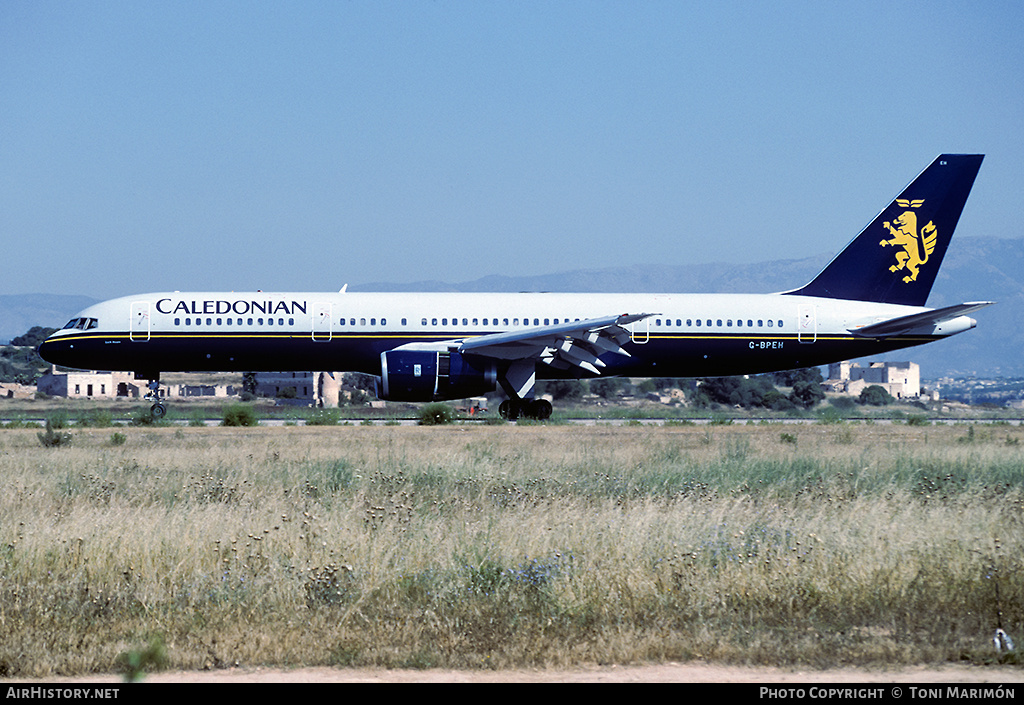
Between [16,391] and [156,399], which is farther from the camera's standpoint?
[16,391]

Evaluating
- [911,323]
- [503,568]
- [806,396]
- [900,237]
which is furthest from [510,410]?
[806,396]

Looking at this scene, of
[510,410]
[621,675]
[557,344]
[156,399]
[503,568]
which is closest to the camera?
[621,675]

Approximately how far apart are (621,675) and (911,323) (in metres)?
29.0

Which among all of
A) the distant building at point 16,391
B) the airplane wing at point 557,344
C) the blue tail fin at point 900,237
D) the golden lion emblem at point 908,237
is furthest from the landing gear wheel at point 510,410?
the distant building at point 16,391

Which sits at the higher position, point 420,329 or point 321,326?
point 321,326

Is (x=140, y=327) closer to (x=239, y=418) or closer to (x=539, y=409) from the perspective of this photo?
(x=239, y=418)

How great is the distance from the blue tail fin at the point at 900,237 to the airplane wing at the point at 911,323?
1.84 m

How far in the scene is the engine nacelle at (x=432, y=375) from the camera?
3048 cm

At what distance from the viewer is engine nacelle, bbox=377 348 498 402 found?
30.5 m

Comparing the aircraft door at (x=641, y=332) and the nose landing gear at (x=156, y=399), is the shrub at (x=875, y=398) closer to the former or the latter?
the aircraft door at (x=641, y=332)

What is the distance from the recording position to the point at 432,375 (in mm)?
30656

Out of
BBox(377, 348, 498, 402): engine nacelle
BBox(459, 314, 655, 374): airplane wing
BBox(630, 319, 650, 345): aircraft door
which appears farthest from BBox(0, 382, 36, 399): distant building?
BBox(630, 319, 650, 345): aircraft door
